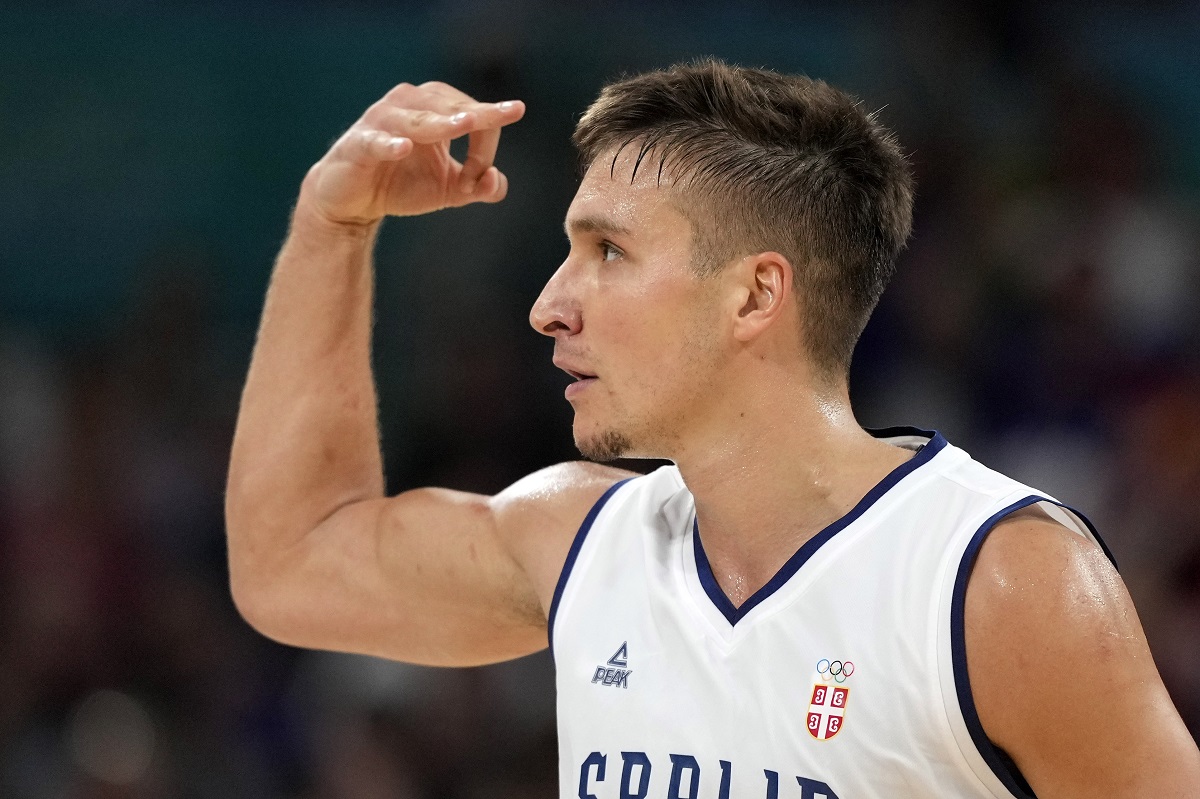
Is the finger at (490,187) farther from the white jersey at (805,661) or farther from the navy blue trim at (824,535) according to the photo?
the navy blue trim at (824,535)

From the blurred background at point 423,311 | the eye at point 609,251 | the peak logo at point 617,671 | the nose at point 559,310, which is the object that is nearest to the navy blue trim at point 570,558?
the peak logo at point 617,671

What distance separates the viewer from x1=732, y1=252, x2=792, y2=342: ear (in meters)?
2.49

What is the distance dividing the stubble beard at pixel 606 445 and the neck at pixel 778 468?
119mm

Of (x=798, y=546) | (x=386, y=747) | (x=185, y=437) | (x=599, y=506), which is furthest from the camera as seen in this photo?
(x=185, y=437)

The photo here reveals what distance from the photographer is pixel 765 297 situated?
2.52 m

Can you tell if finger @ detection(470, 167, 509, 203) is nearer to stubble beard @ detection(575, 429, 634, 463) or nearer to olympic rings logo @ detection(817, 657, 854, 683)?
stubble beard @ detection(575, 429, 634, 463)

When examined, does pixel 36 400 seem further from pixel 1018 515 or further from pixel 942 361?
pixel 1018 515

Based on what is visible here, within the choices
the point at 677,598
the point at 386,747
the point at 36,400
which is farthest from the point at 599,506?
the point at 36,400

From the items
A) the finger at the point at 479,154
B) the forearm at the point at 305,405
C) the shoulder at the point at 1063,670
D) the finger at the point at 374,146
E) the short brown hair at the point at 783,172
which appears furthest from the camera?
the forearm at the point at 305,405

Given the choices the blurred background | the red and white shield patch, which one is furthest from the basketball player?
the blurred background

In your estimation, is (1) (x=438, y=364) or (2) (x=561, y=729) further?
(1) (x=438, y=364)

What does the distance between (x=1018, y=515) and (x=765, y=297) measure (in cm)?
60

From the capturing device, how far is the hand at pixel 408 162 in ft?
9.31

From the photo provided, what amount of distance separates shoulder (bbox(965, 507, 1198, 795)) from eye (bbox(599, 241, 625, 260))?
84cm
